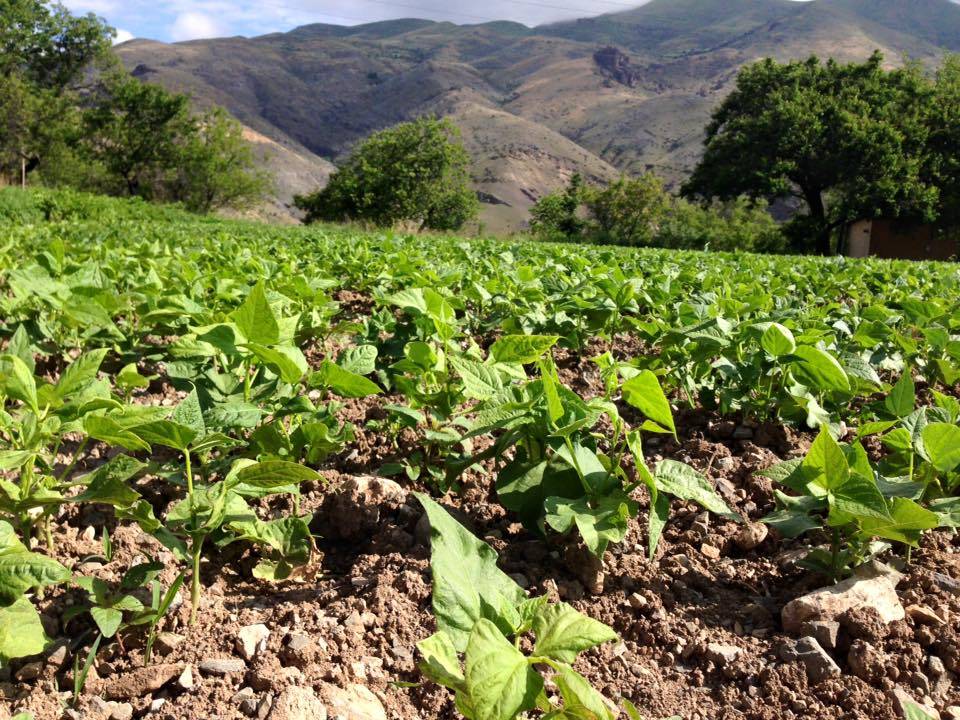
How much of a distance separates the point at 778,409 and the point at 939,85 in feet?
164

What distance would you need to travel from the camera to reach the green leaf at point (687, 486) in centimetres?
145

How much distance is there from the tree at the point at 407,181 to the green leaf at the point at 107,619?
58.9m

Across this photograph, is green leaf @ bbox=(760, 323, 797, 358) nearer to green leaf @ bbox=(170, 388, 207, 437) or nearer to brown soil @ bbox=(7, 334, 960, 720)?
brown soil @ bbox=(7, 334, 960, 720)

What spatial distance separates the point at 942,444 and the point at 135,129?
59404 mm

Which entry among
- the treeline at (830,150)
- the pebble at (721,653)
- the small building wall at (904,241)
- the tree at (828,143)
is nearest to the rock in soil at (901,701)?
the pebble at (721,653)

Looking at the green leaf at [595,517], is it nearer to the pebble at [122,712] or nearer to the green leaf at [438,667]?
the green leaf at [438,667]

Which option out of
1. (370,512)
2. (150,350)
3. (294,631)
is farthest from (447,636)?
(150,350)

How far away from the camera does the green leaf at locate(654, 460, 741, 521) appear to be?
1.45 metres

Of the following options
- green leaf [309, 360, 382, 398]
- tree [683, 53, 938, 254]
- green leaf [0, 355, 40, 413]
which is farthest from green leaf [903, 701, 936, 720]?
tree [683, 53, 938, 254]

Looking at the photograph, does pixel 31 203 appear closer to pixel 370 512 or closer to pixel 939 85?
pixel 370 512

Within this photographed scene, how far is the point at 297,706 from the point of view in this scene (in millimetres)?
1077

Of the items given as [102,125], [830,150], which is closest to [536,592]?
[830,150]

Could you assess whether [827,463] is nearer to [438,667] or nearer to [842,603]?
[842,603]

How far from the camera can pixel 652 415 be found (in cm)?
150
